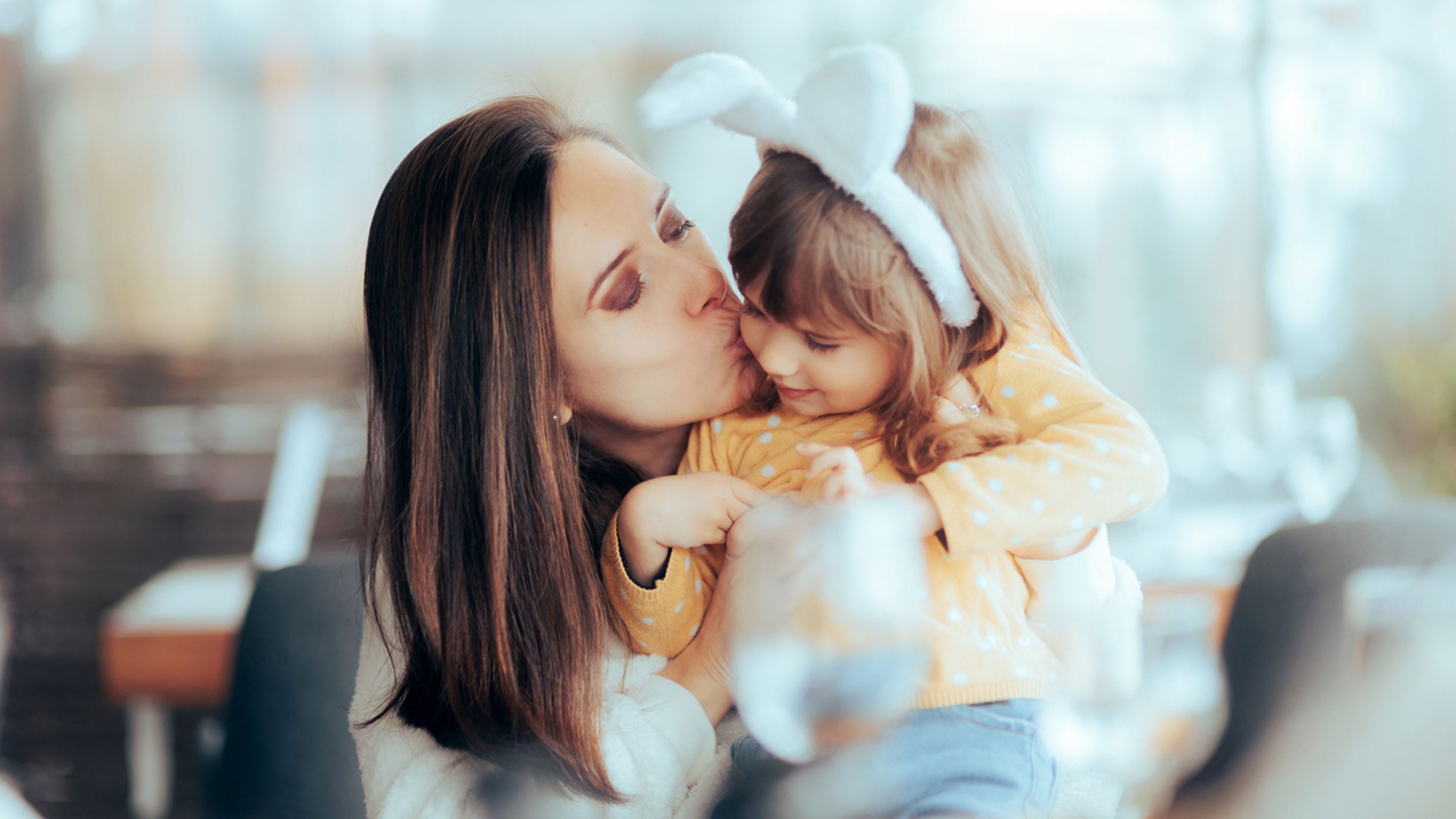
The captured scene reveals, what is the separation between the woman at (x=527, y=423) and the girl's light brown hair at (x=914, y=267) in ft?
0.37

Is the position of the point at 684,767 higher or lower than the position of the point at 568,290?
lower

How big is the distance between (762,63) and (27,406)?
68.6 inches

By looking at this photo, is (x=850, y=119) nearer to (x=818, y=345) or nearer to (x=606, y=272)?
(x=818, y=345)

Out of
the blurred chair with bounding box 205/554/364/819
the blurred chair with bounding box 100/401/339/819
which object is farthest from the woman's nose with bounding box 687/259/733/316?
the blurred chair with bounding box 100/401/339/819

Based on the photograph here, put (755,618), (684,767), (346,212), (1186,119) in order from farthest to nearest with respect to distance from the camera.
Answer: (346,212)
(1186,119)
(684,767)
(755,618)

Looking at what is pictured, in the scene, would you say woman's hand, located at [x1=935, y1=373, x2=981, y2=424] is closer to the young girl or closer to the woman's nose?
the young girl

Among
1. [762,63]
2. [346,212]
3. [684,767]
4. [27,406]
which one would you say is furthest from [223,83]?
[684,767]

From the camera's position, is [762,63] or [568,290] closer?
[568,290]

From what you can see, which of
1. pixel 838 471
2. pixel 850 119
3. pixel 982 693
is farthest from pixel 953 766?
pixel 850 119

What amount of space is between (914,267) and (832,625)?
0.43 feet

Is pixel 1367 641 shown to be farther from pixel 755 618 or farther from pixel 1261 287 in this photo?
pixel 1261 287

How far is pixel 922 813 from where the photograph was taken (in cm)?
36

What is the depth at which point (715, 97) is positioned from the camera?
13.4 inches

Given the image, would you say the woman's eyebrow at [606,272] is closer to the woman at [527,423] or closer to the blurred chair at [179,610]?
the woman at [527,423]
